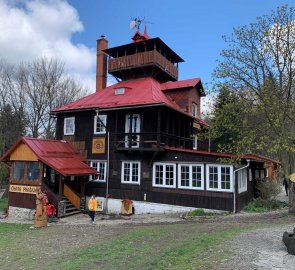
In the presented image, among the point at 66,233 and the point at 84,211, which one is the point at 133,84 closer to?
the point at 84,211

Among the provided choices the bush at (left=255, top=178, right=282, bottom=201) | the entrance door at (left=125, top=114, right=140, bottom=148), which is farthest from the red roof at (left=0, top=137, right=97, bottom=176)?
the bush at (left=255, top=178, right=282, bottom=201)

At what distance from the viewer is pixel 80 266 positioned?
8.36m

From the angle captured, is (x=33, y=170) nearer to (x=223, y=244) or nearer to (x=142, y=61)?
(x=142, y=61)

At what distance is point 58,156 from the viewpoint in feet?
67.8

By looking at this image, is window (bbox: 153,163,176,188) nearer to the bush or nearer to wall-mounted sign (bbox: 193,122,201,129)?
the bush

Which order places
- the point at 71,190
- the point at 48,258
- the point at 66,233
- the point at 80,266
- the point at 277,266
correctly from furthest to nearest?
1. the point at 71,190
2. the point at 66,233
3. the point at 48,258
4. the point at 80,266
5. the point at 277,266

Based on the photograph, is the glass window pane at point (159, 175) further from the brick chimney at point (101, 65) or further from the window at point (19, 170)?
the brick chimney at point (101, 65)

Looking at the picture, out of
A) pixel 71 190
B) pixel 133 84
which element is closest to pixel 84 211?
pixel 71 190

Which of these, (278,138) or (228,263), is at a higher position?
(278,138)

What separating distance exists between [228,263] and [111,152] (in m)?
15.3

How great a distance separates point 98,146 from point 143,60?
25.2 ft

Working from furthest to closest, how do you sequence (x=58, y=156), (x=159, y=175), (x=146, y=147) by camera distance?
(x=58, y=156) < (x=146, y=147) < (x=159, y=175)

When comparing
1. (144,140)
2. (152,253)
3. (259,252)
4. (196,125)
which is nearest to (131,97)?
(144,140)

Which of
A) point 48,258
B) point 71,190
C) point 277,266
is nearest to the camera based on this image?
point 277,266
